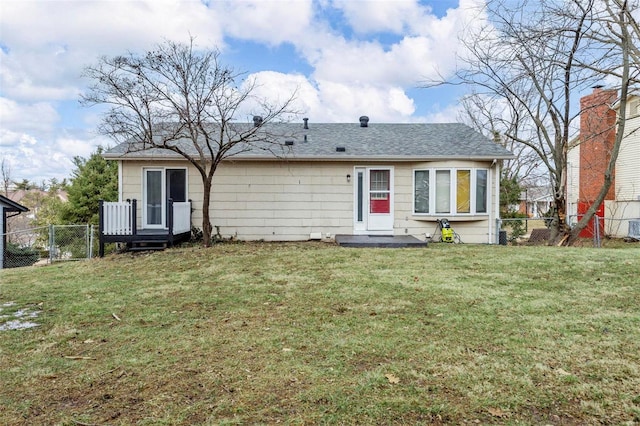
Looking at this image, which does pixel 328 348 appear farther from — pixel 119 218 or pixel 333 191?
pixel 333 191

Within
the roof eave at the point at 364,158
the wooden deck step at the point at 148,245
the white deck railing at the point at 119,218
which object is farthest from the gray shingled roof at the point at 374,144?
the wooden deck step at the point at 148,245

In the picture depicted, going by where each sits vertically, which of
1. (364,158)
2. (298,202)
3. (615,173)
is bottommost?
(298,202)

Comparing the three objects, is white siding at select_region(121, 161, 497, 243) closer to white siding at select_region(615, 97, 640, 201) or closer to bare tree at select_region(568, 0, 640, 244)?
bare tree at select_region(568, 0, 640, 244)

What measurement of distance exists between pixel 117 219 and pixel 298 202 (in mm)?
4833

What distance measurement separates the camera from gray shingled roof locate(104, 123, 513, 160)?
11.3 metres

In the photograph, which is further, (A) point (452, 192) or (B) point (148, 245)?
(A) point (452, 192)

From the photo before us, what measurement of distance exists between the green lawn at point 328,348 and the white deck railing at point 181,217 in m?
3.08

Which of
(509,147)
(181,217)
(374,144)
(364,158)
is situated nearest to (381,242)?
(364,158)

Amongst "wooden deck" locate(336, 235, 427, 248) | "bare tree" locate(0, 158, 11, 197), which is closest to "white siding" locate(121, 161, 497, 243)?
"wooden deck" locate(336, 235, 427, 248)

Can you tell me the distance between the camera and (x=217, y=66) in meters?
9.95

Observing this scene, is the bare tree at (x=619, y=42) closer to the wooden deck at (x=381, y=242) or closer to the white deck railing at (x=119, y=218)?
the wooden deck at (x=381, y=242)

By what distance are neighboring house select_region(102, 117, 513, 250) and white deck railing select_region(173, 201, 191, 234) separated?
0.32m

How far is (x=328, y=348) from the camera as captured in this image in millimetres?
3629

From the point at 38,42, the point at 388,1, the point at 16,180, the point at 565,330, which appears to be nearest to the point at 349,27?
the point at 388,1
